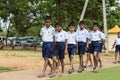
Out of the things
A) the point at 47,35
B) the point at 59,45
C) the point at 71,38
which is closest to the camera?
the point at 47,35

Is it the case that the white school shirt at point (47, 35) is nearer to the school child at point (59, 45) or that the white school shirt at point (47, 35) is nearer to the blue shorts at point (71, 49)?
the school child at point (59, 45)

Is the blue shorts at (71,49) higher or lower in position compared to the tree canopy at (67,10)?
lower

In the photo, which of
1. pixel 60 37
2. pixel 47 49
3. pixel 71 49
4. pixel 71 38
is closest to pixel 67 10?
pixel 71 38

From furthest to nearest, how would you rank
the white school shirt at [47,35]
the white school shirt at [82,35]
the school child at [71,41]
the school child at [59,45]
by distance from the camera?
the white school shirt at [82,35] < the school child at [71,41] < the school child at [59,45] < the white school shirt at [47,35]

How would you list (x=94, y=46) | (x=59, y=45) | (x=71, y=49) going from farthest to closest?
(x=94, y=46) < (x=71, y=49) < (x=59, y=45)

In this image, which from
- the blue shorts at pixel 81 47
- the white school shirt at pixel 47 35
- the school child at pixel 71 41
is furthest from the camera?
the blue shorts at pixel 81 47

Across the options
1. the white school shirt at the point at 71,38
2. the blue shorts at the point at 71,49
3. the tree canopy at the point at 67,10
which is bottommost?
the blue shorts at the point at 71,49

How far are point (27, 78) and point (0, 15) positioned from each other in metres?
38.6

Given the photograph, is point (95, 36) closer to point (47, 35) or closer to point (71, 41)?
point (71, 41)

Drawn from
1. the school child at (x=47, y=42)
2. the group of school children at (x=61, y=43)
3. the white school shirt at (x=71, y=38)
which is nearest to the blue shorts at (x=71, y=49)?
the group of school children at (x=61, y=43)

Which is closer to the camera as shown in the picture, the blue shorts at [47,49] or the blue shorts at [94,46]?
the blue shorts at [47,49]

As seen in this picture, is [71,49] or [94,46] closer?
[71,49]

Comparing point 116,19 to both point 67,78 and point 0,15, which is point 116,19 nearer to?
point 0,15

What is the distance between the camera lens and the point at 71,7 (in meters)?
39.1
